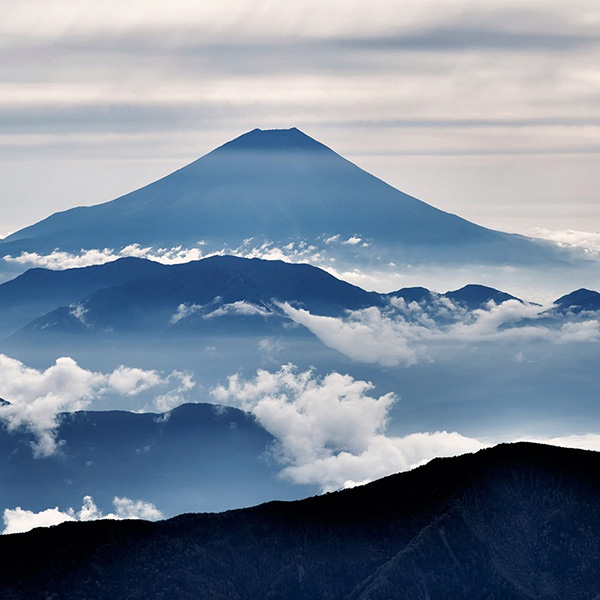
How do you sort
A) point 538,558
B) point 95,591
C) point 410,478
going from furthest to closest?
1. point 410,478
2. point 538,558
3. point 95,591

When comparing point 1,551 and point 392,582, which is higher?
point 1,551

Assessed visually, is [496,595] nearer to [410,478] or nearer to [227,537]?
[410,478]

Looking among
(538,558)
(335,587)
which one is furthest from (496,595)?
(335,587)

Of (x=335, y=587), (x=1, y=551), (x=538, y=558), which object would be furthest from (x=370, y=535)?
(x=1, y=551)

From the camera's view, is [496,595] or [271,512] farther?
[271,512]

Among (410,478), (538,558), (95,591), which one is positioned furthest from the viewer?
(410,478)

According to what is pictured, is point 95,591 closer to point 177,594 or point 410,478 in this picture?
point 177,594
